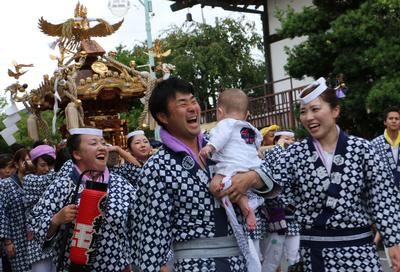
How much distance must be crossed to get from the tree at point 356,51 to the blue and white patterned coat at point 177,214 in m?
7.31

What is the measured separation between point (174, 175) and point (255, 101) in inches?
602

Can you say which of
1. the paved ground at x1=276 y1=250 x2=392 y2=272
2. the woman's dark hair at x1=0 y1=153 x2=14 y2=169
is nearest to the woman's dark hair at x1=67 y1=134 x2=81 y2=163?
the woman's dark hair at x1=0 y1=153 x2=14 y2=169

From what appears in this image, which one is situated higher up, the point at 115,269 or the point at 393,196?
the point at 393,196

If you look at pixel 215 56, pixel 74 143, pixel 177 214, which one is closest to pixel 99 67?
pixel 74 143

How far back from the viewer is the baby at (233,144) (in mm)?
3834

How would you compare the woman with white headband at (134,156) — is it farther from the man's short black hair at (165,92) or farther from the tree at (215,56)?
the tree at (215,56)

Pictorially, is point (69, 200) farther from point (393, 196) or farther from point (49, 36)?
point (49, 36)

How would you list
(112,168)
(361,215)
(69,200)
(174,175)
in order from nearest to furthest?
1. (174,175)
2. (361,215)
3. (69,200)
4. (112,168)

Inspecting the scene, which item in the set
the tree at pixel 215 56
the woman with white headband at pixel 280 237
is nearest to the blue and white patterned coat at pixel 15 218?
the woman with white headband at pixel 280 237

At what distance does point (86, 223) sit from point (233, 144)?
3.74 ft

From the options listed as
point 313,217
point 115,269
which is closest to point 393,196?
point 313,217

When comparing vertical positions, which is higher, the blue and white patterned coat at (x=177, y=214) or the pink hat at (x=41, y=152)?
the blue and white patterned coat at (x=177, y=214)

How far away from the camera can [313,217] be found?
14.1 feet

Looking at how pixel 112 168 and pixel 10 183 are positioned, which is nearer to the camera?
pixel 112 168
